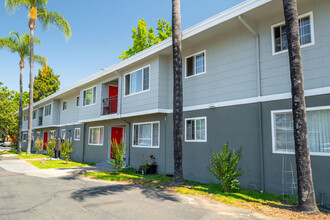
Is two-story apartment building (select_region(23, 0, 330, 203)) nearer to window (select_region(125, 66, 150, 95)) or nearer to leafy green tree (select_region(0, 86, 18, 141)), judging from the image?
window (select_region(125, 66, 150, 95))

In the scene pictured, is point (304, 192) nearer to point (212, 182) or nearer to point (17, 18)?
point (212, 182)

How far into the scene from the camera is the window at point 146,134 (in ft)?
43.5

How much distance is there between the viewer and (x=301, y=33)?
311 inches

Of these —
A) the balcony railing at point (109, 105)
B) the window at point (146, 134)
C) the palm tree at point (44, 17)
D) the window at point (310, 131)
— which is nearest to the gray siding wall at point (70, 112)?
the palm tree at point (44, 17)

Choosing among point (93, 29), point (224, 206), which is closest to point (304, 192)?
point (224, 206)

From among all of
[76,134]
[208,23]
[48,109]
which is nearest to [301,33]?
[208,23]

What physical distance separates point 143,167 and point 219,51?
673cm

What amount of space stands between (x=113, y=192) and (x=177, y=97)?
4122mm

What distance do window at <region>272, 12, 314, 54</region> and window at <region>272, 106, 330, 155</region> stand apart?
83.6 inches

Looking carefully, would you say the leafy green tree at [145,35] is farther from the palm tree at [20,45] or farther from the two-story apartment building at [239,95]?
the two-story apartment building at [239,95]

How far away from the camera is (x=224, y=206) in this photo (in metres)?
6.73

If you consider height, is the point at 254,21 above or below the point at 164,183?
above

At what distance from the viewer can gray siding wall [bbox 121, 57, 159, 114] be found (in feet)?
41.0

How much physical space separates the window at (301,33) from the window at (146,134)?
6.98 meters
